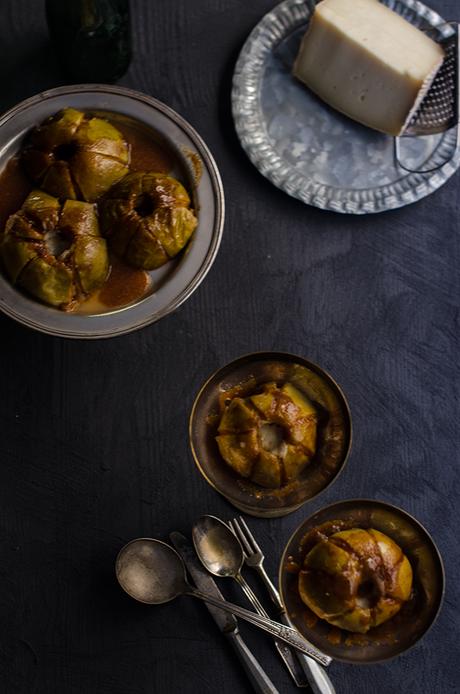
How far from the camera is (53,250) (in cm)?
163

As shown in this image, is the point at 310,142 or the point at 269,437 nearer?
the point at 269,437

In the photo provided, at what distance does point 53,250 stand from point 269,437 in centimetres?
51

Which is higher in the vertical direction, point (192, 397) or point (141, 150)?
point (141, 150)

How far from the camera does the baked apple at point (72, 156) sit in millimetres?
1631

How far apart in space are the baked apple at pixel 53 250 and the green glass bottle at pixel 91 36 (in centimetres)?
29

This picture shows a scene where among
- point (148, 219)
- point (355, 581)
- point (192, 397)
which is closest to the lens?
point (355, 581)

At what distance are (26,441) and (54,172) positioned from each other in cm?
51

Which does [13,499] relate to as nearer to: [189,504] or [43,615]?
[43,615]

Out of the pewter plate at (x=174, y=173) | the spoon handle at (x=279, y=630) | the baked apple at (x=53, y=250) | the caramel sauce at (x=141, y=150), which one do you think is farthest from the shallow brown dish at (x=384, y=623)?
the caramel sauce at (x=141, y=150)

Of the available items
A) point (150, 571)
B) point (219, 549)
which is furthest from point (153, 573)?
point (219, 549)

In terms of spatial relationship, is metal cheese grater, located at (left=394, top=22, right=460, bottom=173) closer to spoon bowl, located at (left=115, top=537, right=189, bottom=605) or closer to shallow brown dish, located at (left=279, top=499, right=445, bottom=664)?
shallow brown dish, located at (left=279, top=499, right=445, bottom=664)

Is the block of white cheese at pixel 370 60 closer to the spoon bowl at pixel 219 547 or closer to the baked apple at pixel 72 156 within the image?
the baked apple at pixel 72 156

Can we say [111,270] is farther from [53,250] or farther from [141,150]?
[141,150]

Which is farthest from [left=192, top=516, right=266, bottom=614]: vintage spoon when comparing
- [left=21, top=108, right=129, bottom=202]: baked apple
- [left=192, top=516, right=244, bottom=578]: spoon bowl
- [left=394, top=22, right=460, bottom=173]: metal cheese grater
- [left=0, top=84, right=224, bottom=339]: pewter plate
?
[left=394, top=22, right=460, bottom=173]: metal cheese grater
